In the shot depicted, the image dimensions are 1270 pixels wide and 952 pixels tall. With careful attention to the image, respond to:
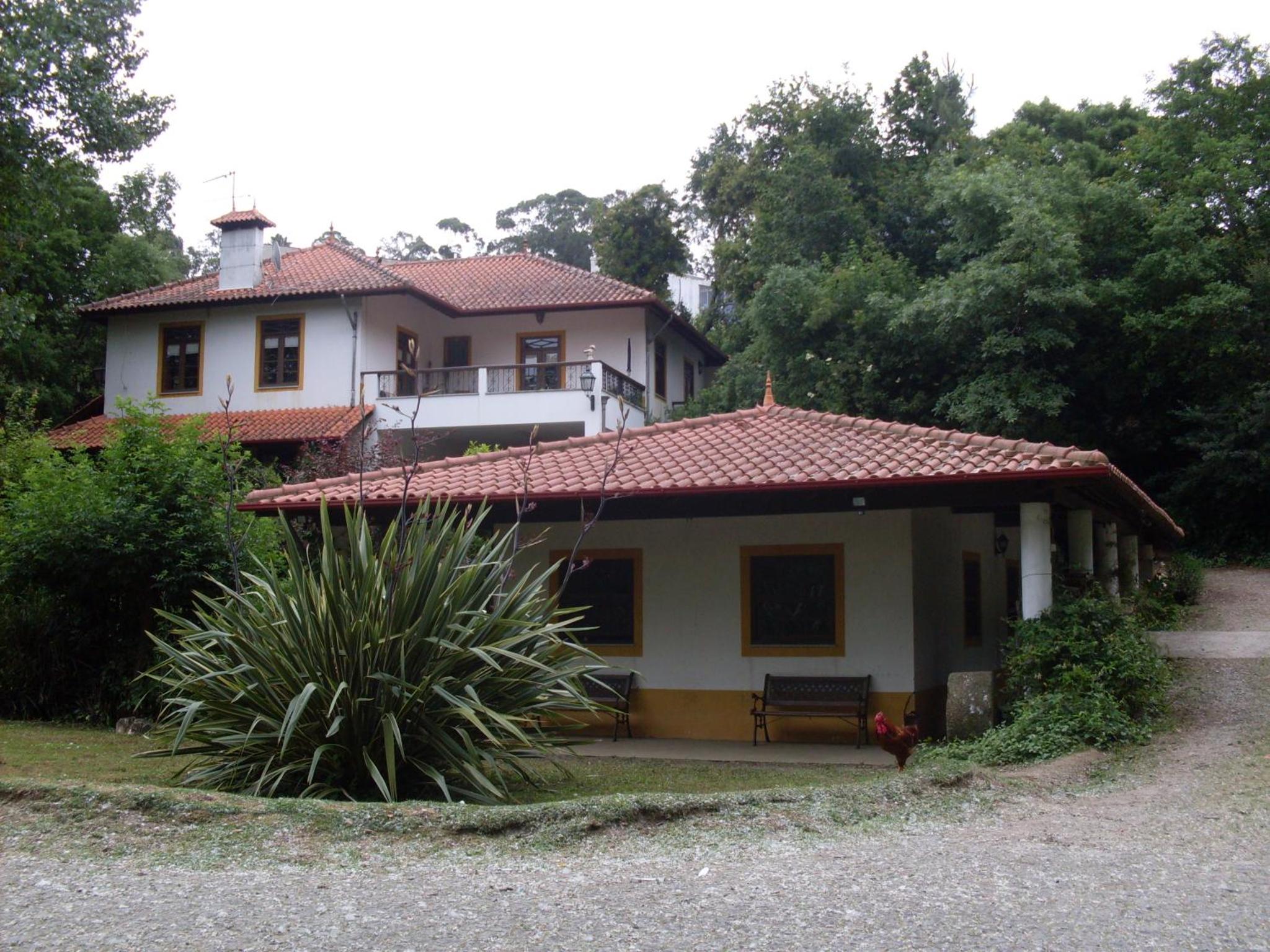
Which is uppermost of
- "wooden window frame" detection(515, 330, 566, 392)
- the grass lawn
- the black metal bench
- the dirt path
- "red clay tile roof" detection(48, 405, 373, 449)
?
"wooden window frame" detection(515, 330, 566, 392)

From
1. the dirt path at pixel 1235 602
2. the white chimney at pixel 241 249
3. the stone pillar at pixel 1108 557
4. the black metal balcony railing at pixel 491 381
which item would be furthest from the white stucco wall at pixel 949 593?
the white chimney at pixel 241 249

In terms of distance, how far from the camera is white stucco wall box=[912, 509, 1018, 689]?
42.0 feet

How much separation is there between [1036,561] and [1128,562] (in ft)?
29.7

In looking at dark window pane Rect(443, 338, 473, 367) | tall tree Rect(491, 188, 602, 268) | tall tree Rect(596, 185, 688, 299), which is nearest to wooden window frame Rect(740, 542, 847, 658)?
dark window pane Rect(443, 338, 473, 367)

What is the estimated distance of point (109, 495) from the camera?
1341 centimetres

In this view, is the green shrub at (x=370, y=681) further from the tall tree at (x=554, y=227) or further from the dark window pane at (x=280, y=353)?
the tall tree at (x=554, y=227)

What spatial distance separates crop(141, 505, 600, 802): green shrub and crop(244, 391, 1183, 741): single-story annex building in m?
3.19

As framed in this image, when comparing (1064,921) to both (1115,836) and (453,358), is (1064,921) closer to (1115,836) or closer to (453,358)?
(1115,836)

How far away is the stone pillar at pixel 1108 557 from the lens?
649 inches

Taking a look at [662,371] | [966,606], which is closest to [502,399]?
[662,371]

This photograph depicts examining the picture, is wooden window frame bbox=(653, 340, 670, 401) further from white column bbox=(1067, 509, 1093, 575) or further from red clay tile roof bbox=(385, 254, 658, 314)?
white column bbox=(1067, 509, 1093, 575)

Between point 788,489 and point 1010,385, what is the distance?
14057 millimetres

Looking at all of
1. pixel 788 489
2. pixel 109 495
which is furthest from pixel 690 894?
pixel 109 495

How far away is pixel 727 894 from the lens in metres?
5.34
